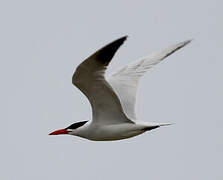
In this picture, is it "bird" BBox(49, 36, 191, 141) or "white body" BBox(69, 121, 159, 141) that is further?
"white body" BBox(69, 121, 159, 141)

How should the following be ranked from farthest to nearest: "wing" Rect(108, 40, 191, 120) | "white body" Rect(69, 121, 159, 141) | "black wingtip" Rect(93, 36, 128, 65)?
"wing" Rect(108, 40, 191, 120) → "white body" Rect(69, 121, 159, 141) → "black wingtip" Rect(93, 36, 128, 65)

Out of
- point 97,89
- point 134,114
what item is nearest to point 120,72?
point 134,114

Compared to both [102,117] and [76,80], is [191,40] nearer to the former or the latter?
[102,117]

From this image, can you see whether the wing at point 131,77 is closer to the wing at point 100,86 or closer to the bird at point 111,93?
the bird at point 111,93

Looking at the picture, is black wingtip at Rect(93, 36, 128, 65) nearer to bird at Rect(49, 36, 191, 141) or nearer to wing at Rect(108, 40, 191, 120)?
bird at Rect(49, 36, 191, 141)

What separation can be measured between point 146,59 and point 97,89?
272cm

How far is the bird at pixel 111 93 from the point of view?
32.3ft

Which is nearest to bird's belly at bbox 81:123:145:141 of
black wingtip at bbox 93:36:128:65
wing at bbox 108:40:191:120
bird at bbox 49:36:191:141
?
bird at bbox 49:36:191:141

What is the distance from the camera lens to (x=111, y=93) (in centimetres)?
1075

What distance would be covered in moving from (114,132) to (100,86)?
1310mm

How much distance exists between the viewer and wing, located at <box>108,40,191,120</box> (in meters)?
12.2

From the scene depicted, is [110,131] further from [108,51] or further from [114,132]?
[108,51]

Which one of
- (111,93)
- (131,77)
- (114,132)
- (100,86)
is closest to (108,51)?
(100,86)

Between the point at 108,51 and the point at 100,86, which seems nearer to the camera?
the point at 108,51
